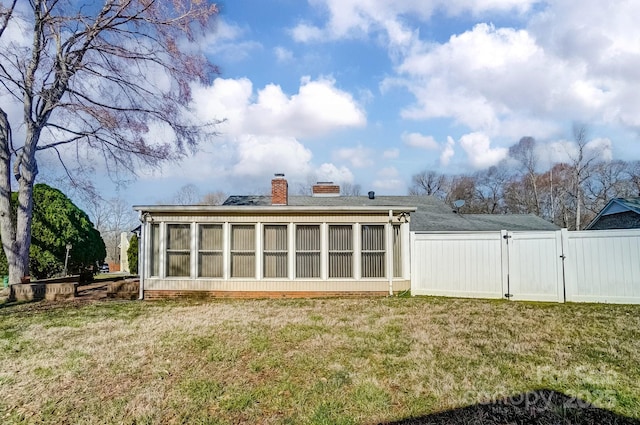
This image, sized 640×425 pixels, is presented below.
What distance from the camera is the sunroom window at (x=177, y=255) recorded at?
34.3 ft

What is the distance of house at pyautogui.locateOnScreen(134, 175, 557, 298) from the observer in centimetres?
1038

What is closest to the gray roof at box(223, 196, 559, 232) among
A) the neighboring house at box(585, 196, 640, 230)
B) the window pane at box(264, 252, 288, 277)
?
the neighboring house at box(585, 196, 640, 230)

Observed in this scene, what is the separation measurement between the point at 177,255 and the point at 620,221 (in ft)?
52.3

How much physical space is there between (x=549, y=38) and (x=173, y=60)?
38.6 feet

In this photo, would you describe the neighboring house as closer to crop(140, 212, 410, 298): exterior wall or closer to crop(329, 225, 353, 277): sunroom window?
crop(140, 212, 410, 298): exterior wall

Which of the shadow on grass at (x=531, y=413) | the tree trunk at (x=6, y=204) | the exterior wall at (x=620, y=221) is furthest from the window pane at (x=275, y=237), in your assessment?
the exterior wall at (x=620, y=221)

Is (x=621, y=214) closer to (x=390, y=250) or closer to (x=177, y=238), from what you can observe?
(x=390, y=250)

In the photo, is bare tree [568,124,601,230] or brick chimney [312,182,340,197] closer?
brick chimney [312,182,340,197]

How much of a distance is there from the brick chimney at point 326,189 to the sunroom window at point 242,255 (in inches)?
274

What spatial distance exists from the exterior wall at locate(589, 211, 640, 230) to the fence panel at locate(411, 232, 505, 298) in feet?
27.0

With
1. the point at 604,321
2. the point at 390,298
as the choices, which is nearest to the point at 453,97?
the point at 390,298

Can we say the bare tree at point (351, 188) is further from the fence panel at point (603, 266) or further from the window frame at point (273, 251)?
the fence panel at point (603, 266)

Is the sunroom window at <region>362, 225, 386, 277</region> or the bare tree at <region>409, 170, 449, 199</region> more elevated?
the bare tree at <region>409, 170, 449, 199</region>

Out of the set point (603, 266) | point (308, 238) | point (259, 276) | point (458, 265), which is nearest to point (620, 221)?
point (603, 266)
